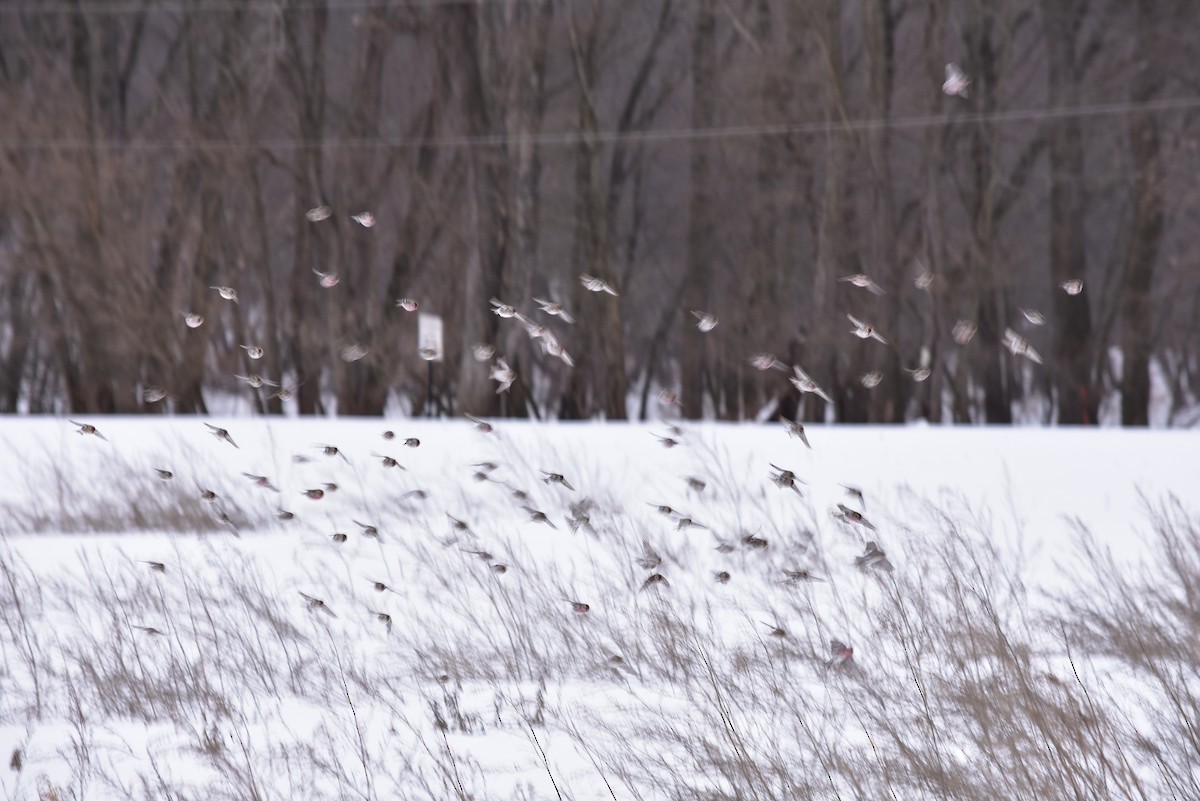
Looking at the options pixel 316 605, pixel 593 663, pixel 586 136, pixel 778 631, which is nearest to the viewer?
pixel 778 631

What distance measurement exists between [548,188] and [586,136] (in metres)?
2.58

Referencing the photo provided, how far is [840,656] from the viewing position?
14.0ft

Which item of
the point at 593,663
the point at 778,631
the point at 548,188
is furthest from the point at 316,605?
the point at 548,188

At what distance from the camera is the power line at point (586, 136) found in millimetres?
18312

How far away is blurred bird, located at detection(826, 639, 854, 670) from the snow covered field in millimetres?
101

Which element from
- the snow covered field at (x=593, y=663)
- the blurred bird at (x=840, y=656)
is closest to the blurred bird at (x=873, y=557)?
the snow covered field at (x=593, y=663)

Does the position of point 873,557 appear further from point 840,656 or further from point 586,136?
point 586,136

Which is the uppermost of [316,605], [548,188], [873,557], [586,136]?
[586,136]

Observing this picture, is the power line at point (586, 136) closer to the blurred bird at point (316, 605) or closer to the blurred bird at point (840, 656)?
the blurred bird at point (316, 605)

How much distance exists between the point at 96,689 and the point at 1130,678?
3.55 meters

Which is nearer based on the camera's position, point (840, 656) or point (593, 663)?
point (840, 656)

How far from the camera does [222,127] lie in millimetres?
20281

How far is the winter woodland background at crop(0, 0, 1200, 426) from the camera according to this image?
1830 centimetres

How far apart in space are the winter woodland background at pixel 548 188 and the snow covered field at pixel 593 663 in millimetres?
9518
